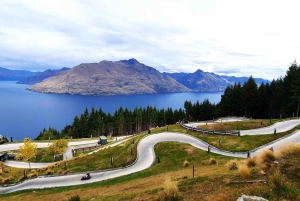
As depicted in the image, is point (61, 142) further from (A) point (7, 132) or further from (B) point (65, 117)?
(B) point (65, 117)

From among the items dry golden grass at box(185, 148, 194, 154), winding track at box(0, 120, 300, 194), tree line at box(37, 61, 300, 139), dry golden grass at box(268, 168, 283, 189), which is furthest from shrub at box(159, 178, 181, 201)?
tree line at box(37, 61, 300, 139)

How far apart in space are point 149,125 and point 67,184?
79.8 metres

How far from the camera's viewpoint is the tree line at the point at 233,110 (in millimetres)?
64250

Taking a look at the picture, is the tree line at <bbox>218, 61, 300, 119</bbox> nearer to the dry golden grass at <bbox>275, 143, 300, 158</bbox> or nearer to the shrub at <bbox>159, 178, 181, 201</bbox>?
the dry golden grass at <bbox>275, 143, 300, 158</bbox>

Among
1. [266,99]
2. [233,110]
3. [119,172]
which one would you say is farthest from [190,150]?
[266,99]

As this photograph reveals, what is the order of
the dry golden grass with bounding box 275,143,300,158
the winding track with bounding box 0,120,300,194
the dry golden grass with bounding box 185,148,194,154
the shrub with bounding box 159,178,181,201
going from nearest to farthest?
the shrub with bounding box 159,178,181,201, the dry golden grass with bounding box 275,143,300,158, the winding track with bounding box 0,120,300,194, the dry golden grass with bounding box 185,148,194,154

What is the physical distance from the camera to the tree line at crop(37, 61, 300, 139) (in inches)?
2530

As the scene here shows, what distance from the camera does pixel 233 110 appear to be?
77.9 meters

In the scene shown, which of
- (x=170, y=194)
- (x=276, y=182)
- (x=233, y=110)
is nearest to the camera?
(x=276, y=182)

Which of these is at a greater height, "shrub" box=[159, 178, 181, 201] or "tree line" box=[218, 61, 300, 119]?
"tree line" box=[218, 61, 300, 119]

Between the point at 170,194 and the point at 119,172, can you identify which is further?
the point at 119,172

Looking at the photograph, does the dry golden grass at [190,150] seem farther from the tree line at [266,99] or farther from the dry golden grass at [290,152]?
the tree line at [266,99]

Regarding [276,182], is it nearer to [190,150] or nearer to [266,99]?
[190,150]

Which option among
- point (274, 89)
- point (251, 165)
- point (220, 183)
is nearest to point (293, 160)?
point (251, 165)
